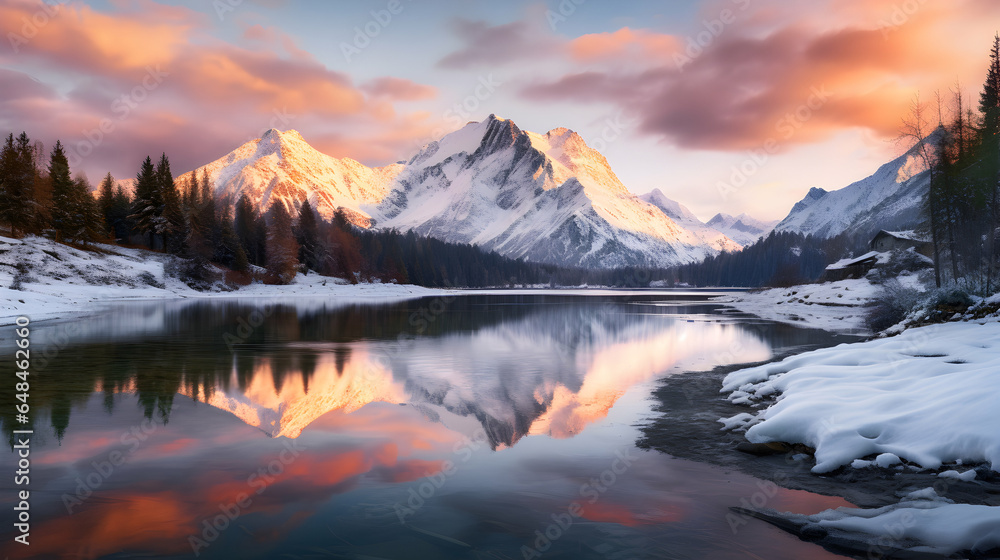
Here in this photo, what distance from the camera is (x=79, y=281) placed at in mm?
69500

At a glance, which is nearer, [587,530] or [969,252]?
[587,530]

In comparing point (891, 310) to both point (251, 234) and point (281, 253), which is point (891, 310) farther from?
point (251, 234)

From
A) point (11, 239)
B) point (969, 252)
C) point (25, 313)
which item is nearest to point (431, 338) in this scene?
point (25, 313)

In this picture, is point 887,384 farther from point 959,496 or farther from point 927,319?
point 927,319

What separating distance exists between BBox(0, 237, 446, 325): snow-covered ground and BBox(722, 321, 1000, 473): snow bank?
45.8 meters

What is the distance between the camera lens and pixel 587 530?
7.52 meters

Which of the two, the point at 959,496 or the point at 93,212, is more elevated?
the point at 93,212

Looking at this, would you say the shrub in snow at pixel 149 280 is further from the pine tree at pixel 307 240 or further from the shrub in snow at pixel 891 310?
the shrub in snow at pixel 891 310

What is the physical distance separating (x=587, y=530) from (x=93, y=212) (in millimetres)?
100920

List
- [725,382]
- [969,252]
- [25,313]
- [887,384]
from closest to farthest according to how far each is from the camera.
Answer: [887,384] < [725,382] < [25,313] < [969,252]

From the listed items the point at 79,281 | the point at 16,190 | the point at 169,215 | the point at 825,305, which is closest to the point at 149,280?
the point at 79,281

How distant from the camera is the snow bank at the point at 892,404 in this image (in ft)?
32.0

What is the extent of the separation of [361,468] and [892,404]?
36.6 feet

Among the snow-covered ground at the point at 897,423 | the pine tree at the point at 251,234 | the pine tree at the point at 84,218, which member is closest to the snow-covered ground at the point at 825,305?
the snow-covered ground at the point at 897,423
